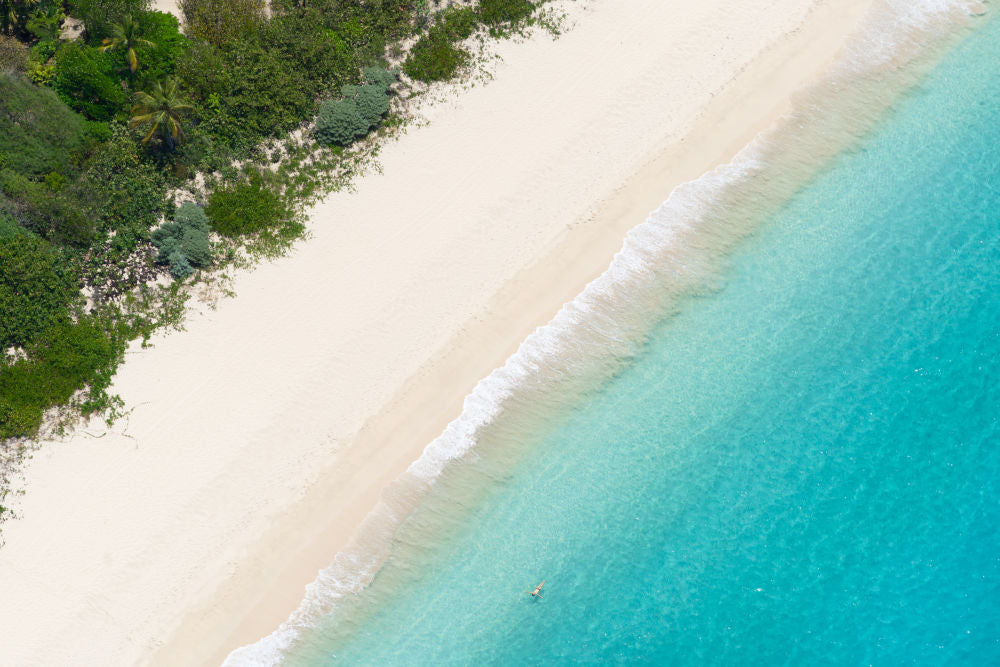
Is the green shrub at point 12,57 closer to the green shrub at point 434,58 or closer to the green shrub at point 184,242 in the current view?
the green shrub at point 184,242

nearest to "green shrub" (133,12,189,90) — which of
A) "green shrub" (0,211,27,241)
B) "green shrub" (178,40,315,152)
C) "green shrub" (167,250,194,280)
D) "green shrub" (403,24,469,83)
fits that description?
"green shrub" (178,40,315,152)

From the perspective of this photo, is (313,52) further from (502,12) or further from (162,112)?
(502,12)

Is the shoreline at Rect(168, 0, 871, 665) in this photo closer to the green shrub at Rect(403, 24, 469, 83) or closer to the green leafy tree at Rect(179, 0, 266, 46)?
the green shrub at Rect(403, 24, 469, 83)

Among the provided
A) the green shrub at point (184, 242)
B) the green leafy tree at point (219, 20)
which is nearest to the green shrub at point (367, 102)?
the green leafy tree at point (219, 20)

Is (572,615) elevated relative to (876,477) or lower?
elevated

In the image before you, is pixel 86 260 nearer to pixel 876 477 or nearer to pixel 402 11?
pixel 402 11

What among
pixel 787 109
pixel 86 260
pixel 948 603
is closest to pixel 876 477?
pixel 948 603
